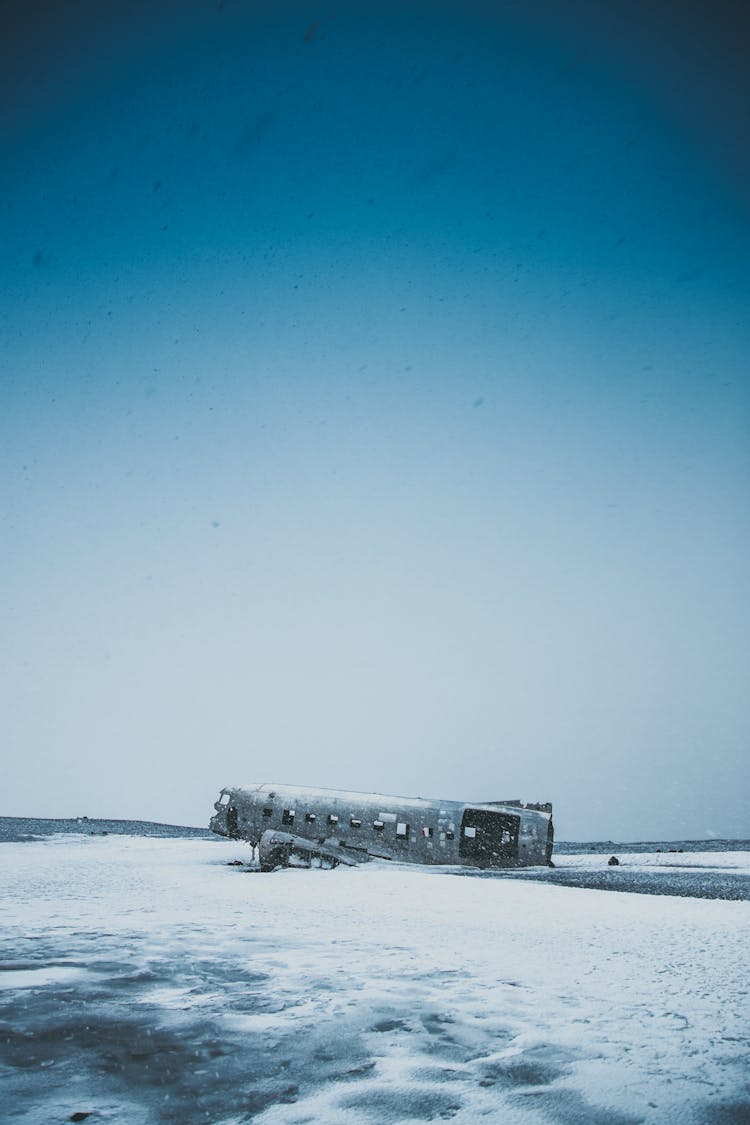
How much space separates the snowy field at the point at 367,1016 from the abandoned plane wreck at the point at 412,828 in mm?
16283

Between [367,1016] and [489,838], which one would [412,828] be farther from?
[367,1016]

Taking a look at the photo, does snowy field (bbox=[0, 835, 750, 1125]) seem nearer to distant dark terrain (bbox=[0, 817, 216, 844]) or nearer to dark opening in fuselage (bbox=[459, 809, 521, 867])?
dark opening in fuselage (bbox=[459, 809, 521, 867])

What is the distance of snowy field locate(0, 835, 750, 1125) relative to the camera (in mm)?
5109

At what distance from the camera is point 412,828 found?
102 ft

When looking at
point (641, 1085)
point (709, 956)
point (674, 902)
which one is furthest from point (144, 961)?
point (674, 902)

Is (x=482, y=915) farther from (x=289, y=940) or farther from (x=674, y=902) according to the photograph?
(x=674, y=902)

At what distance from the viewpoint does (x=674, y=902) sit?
764 inches

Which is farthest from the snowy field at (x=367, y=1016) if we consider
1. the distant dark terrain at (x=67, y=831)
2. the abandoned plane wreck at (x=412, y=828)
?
the distant dark terrain at (x=67, y=831)

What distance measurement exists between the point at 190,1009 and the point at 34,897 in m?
12.7

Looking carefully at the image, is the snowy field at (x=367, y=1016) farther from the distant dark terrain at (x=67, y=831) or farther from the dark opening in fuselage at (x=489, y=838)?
the distant dark terrain at (x=67, y=831)

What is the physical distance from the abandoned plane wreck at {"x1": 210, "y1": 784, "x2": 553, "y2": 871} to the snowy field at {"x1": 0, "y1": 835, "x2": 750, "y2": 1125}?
16.3 m

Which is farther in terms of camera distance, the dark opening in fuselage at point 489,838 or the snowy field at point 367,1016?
the dark opening in fuselage at point 489,838

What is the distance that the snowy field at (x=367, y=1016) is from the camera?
16.8 ft

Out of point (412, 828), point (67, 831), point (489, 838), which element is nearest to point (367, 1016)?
point (412, 828)
